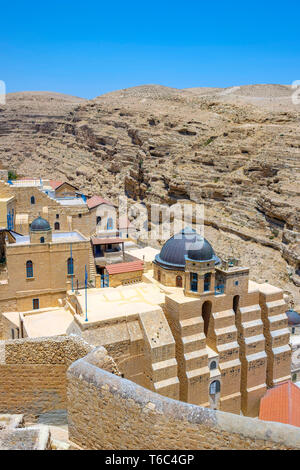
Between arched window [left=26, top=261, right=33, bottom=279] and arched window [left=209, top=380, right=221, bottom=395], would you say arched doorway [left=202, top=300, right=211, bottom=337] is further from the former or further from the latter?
arched window [left=26, top=261, right=33, bottom=279]

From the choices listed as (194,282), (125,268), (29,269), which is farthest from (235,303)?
(29,269)

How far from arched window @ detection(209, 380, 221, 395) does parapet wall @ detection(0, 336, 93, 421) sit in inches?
328

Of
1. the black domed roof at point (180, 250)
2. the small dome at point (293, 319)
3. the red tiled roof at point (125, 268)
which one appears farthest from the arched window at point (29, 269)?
the small dome at point (293, 319)

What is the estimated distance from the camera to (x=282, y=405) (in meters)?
14.0

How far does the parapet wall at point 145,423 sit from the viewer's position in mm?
4781

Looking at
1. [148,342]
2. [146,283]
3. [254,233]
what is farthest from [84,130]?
[148,342]

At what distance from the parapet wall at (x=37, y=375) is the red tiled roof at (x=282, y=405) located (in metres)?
8.68

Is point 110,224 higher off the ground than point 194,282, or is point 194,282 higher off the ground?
point 110,224

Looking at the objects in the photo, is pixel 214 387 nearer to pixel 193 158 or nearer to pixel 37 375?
pixel 37 375

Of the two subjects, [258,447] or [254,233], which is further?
[254,233]

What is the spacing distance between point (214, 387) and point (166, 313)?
11.3 ft

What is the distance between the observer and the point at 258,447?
4.72m

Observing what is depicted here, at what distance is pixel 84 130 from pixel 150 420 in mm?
59026

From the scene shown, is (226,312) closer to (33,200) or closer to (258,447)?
(258,447)
